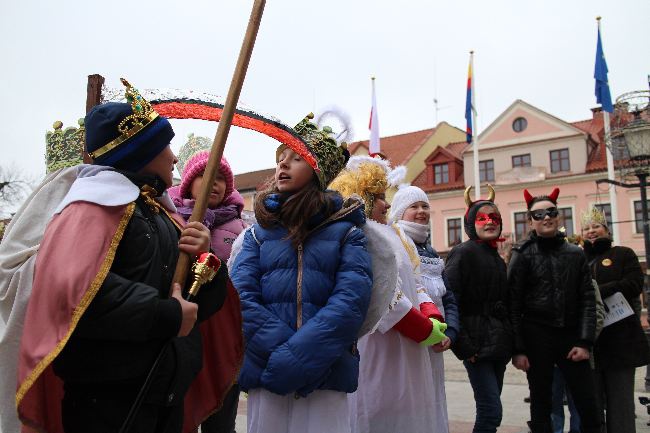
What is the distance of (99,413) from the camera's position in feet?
6.76

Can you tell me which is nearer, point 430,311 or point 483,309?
point 430,311

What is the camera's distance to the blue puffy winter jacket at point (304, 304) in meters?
2.80

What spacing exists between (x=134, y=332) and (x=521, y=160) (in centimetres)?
3602

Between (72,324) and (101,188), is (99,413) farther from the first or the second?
(101,188)

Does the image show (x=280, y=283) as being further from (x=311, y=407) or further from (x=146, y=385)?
(x=146, y=385)

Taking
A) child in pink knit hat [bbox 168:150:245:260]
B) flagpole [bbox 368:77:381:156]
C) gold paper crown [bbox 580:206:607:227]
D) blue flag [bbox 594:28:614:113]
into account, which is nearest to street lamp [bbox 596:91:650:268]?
gold paper crown [bbox 580:206:607:227]

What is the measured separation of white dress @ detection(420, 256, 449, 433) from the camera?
4.48m

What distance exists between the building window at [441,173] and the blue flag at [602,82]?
54.6 ft

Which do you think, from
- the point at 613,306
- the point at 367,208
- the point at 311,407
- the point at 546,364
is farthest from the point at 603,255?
the point at 311,407

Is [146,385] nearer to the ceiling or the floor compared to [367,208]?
nearer to the floor

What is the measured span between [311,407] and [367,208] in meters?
1.86

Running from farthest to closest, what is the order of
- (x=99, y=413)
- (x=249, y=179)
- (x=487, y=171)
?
(x=249, y=179), (x=487, y=171), (x=99, y=413)

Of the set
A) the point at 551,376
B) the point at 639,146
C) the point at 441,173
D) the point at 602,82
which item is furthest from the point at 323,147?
the point at 441,173

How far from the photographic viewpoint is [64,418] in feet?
6.93
